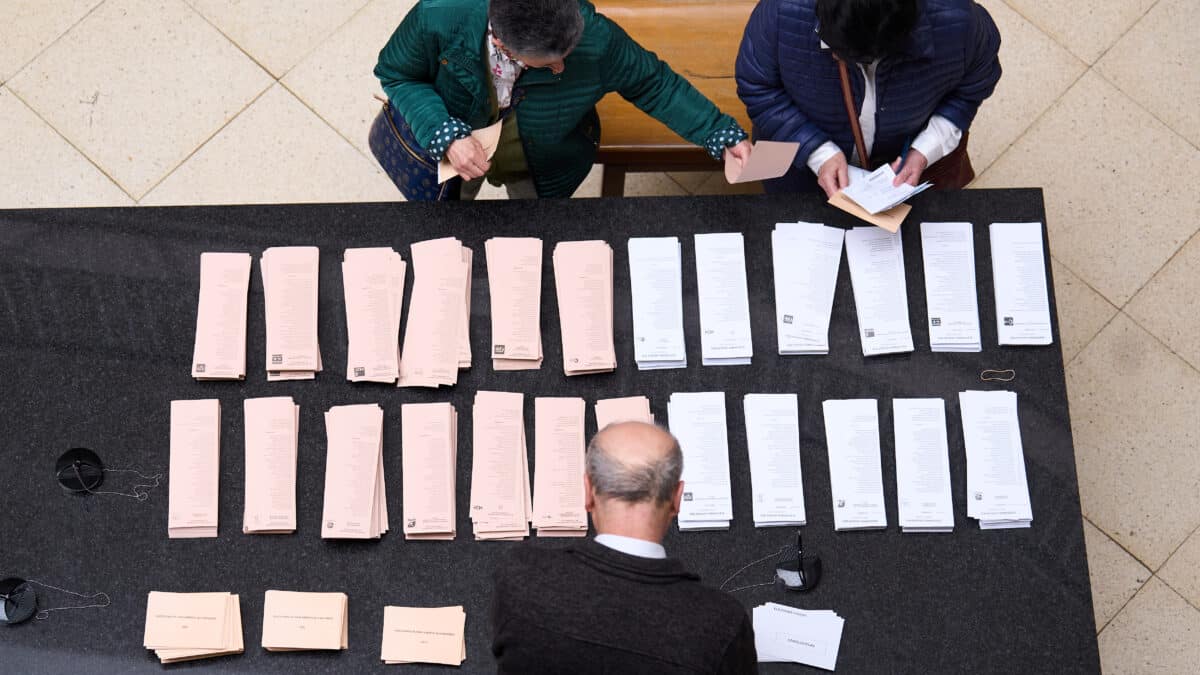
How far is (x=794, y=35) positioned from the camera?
2.04 m

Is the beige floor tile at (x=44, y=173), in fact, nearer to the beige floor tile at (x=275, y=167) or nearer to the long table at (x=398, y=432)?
the beige floor tile at (x=275, y=167)

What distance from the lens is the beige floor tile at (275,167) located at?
3.18 metres

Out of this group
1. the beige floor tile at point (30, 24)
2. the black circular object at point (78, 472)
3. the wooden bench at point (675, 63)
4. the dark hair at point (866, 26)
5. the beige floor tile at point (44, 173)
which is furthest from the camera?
the beige floor tile at point (30, 24)

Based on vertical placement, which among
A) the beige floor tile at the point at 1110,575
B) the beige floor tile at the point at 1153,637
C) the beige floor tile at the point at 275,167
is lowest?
the beige floor tile at the point at 1153,637

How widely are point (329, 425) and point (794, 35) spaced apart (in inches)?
50.1

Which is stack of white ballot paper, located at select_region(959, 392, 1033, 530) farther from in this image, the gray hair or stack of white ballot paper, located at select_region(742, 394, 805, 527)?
the gray hair

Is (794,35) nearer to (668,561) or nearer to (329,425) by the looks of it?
(668,561)

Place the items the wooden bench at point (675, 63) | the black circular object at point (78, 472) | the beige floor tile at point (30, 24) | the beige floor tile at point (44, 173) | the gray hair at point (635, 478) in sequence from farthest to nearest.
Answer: the beige floor tile at point (30, 24)
the beige floor tile at point (44, 173)
the wooden bench at point (675, 63)
the black circular object at point (78, 472)
the gray hair at point (635, 478)

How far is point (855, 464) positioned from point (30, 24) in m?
A: 3.08

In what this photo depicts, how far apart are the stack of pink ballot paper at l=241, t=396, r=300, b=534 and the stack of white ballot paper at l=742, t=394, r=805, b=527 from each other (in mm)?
954

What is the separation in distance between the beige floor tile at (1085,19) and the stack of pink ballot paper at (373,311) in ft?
7.95

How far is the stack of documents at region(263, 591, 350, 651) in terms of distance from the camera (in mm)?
1917

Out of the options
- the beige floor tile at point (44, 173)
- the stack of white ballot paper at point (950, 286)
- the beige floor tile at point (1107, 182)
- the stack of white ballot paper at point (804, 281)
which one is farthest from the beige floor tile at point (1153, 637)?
the beige floor tile at point (44, 173)

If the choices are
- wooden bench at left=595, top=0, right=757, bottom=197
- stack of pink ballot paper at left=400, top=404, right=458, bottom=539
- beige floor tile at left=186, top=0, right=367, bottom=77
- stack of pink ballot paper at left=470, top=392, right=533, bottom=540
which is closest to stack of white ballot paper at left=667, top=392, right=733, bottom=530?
stack of pink ballot paper at left=470, top=392, right=533, bottom=540
